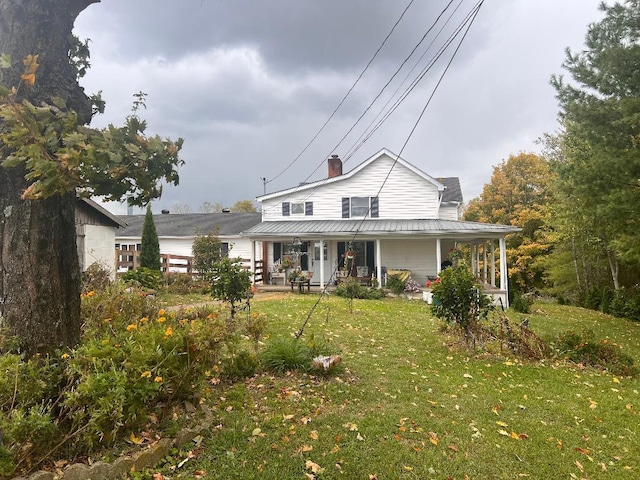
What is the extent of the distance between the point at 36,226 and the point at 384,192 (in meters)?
17.4

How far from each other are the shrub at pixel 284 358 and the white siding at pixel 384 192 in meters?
14.5

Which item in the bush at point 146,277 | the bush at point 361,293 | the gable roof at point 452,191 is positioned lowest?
the bush at point 361,293

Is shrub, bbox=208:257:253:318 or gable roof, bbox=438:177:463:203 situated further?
gable roof, bbox=438:177:463:203

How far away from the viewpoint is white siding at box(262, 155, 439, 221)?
19.3 metres

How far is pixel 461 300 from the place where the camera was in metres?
6.98

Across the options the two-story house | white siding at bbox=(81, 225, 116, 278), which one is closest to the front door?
the two-story house

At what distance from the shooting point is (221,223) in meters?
26.6

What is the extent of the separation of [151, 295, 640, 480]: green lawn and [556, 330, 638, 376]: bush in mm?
427

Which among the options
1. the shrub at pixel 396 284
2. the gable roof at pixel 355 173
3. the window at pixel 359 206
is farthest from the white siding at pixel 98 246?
the window at pixel 359 206

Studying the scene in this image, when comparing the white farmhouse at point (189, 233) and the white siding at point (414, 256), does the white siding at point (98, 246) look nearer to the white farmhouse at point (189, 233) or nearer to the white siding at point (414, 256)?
the white farmhouse at point (189, 233)

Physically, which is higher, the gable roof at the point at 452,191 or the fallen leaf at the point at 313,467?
the gable roof at the point at 452,191

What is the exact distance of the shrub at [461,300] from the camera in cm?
696

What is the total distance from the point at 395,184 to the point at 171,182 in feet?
56.5

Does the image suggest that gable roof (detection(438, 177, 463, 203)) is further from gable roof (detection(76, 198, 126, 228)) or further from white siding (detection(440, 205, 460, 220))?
gable roof (detection(76, 198, 126, 228))
